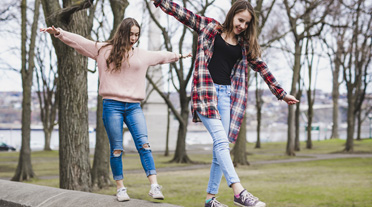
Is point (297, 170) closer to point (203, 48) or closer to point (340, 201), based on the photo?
point (340, 201)

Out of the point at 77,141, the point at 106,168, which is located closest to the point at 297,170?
the point at 106,168

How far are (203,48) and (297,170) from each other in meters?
13.4

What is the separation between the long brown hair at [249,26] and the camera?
4.37 meters

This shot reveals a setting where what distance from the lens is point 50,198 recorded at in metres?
5.47

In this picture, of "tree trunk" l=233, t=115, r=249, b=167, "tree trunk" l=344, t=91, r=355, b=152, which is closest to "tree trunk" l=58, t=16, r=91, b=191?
"tree trunk" l=233, t=115, r=249, b=167

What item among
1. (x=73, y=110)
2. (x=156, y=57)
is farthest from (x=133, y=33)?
(x=73, y=110)

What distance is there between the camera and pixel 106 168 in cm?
1241

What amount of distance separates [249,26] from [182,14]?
0.62 metres

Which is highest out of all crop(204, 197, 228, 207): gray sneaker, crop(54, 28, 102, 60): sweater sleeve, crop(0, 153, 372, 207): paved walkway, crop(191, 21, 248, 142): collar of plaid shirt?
crop(54, 28, 102, 60): sweater sleeve

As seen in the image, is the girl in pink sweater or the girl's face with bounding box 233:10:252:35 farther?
the girl in pink sweater

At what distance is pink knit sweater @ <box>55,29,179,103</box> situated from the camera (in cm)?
485

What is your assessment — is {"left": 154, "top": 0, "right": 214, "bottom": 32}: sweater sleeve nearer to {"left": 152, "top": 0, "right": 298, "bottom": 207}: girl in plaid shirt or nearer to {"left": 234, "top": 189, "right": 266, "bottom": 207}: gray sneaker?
{"left": 152, "top": 0, "right": 298, "bottom": 207}: girl in plaid shirt

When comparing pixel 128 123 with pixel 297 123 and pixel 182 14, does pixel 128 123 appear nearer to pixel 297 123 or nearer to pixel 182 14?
pixel 182 14

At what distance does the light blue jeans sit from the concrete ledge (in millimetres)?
548
